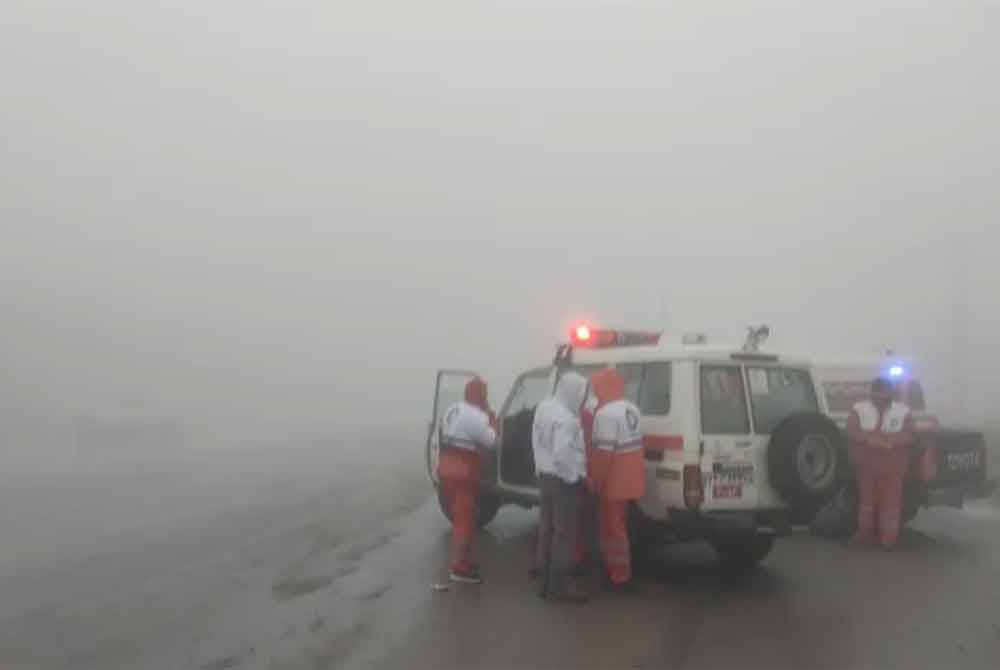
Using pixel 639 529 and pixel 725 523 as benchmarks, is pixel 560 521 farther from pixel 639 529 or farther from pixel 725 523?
pixel 725 523

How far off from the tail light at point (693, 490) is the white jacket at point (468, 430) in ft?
5.09

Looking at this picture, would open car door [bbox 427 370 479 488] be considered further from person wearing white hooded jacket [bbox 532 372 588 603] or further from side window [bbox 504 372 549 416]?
person wearing white hooded jacket [bbox 532 372 588 603]

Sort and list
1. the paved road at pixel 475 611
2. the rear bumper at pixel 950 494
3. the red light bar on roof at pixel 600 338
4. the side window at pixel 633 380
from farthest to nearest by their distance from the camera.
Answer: the rear bumper at pixel 950 494 < the red light bar on roof at pixel 600 338 < the side window at pixel 633 380 < the paved road at pixel 475 611

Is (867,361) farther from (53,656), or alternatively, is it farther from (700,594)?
(53,656)

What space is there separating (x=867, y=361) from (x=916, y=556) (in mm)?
3443

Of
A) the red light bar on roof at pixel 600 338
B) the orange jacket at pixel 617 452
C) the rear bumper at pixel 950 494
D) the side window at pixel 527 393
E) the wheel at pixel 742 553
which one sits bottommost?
the wheel at pixel 742 553

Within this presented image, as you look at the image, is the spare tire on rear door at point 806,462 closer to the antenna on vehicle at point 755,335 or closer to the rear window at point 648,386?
the rear window at point 648,386

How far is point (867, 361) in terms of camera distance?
12367 millimetres

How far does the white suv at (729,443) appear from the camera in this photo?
7.43m

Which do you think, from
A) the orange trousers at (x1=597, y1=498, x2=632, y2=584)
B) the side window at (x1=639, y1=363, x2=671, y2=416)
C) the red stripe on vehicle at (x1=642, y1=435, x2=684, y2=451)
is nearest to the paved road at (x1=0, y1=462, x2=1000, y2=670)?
the orange trousers at (x1=597, y1=498, x2=632, y2=584)

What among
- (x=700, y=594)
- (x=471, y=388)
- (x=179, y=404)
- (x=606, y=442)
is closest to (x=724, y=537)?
(x=700, y=594)

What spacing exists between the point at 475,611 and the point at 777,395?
296cm

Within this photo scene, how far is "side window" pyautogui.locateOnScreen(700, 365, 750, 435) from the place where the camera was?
7.64m

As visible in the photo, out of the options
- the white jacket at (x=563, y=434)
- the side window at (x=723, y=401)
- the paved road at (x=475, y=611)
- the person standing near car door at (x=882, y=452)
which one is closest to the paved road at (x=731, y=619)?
the paved road at (x=475, y=611)
